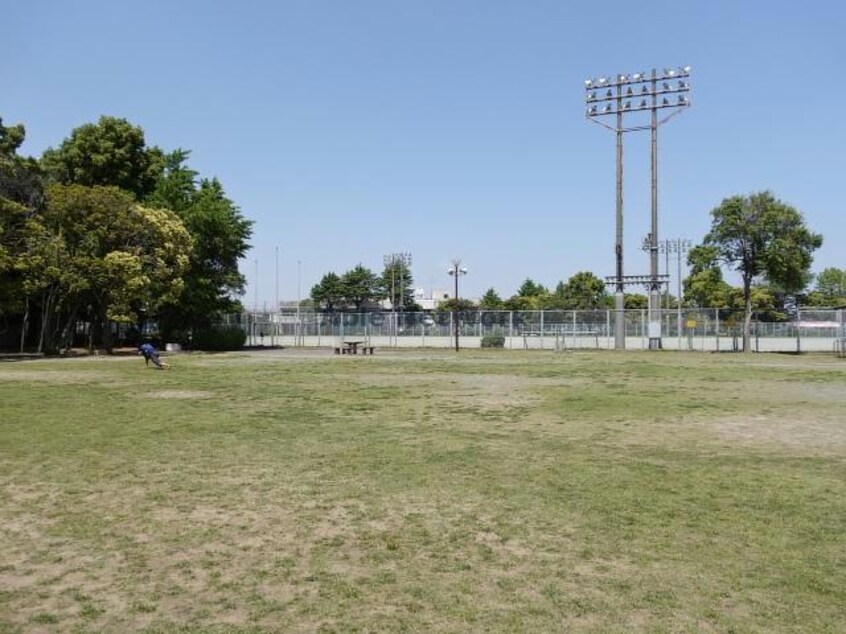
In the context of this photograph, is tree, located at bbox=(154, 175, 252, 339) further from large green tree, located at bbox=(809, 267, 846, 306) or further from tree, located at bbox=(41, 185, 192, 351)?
large green tree, located at bbox=(809, 267, 846, 306)

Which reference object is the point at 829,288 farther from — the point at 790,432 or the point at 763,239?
the point at 790,432

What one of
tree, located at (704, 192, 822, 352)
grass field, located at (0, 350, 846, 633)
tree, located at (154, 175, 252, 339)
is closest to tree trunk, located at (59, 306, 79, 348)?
tree, located at (154, 175, 252, 339)

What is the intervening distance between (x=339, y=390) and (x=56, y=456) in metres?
8.59

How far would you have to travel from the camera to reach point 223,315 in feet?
163

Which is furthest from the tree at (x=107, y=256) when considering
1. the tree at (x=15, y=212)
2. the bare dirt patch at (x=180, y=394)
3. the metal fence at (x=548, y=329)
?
the bare dirt patch at (x=180, y=394)

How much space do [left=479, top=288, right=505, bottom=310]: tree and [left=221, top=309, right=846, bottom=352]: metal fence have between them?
58753mm

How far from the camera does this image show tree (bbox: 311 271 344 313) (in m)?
102

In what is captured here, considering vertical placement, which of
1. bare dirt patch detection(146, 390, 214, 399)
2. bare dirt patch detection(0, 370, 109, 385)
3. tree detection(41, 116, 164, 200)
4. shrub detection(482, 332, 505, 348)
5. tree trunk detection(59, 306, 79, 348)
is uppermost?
tree detection(41, 116, 164, 200)

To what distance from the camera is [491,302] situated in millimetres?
109375

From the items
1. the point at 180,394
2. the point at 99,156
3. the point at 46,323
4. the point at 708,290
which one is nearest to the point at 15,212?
the point at 46,323

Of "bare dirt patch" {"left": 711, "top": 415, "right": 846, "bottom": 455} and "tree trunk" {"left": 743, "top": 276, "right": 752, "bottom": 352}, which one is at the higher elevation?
"tree trunk" {"left": 743, "top": 276, "right": 752, "bottom": 352}

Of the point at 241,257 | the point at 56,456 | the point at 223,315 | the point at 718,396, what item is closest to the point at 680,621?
the point at 56,456

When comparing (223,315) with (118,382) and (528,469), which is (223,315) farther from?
(528,469)

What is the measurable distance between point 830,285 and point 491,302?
147ft
